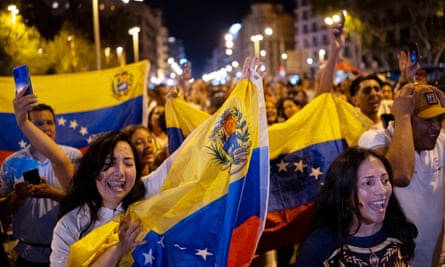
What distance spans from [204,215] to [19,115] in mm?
1547

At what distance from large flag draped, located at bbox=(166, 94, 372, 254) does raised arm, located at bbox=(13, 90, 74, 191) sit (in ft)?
6.12

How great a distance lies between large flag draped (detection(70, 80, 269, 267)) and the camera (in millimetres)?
2816

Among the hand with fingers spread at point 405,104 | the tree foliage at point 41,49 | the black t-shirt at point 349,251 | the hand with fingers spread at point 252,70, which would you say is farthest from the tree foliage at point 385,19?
the black t-shirt at point 349,251

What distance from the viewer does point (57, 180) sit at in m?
4.25

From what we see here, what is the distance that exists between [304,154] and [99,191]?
252 cm

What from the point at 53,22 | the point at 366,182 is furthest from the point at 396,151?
the point at 53,22

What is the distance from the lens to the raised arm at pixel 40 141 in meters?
3.69

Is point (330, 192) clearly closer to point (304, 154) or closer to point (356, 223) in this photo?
point (356, 223)

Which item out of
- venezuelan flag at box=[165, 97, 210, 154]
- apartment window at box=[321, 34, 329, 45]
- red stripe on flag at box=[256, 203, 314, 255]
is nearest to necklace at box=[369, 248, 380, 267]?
red stripe on flag at box=[256, 203, 314, 255]

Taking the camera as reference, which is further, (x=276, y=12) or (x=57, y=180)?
(x=276, y=12)

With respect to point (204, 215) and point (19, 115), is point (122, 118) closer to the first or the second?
point (19, 115)

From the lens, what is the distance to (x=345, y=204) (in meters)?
2.68

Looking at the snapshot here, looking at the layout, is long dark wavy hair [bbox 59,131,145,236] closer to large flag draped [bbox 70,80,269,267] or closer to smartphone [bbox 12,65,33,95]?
large flag draped [bbox 70,80,269,267]

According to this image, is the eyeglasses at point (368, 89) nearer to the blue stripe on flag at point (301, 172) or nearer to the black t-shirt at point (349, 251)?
the blue stripe on flag at point (301, 172)
